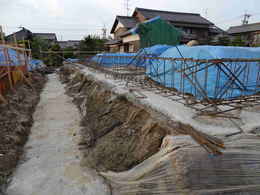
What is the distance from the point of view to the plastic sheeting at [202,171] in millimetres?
2178

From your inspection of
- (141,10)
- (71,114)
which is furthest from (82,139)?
(141,10)

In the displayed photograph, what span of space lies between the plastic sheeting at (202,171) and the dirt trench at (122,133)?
2.49ft

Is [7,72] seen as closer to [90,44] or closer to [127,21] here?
[127,21]

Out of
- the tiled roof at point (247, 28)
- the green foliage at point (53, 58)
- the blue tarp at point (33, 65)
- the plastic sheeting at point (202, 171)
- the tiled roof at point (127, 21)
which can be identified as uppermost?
the tiled roof at point (127, 21)

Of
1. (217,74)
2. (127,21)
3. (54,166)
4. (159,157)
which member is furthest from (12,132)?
(127,21)

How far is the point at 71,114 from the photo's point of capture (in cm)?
747

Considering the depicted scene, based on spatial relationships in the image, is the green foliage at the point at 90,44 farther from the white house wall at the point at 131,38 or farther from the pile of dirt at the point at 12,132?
the pile of dirt at the point at 12,132

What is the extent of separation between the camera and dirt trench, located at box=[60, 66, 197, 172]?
3.52m

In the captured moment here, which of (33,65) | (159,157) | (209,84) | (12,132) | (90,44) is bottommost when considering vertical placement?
(12,132)

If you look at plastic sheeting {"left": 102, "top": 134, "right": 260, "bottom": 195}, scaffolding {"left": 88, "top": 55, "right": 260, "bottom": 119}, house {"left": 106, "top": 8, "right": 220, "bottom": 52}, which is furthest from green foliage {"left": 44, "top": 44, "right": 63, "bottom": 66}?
plastic sheeting {"left": 102, "top": 134, "right": 260, "bottom": 195}

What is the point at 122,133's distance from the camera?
4426 mm

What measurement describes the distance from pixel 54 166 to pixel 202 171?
3.43 m

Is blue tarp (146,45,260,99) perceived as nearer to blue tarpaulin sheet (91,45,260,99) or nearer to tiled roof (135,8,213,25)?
blue tarpaulin sheet (91,45,260,99)

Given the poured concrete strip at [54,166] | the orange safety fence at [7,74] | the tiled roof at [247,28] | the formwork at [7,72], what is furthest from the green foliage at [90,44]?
the tiled roof at [247,28]
